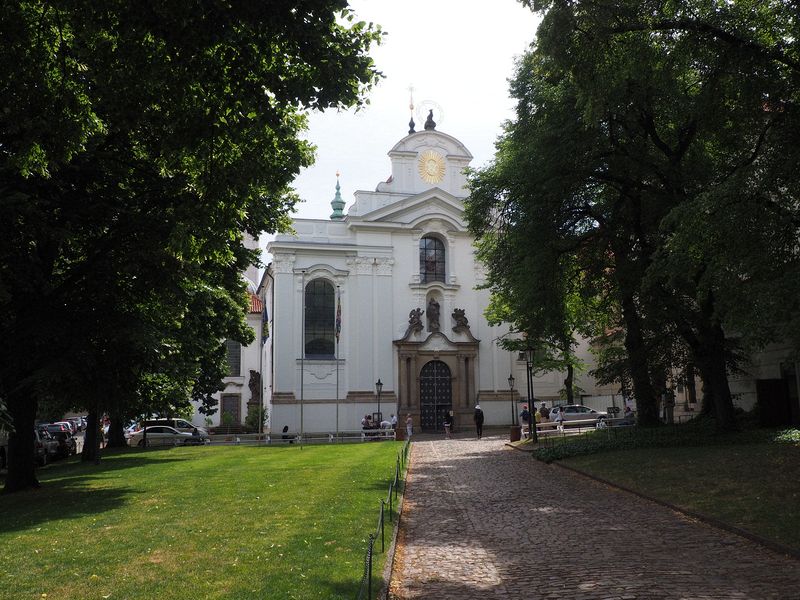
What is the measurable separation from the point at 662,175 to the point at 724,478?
10040 millimetres

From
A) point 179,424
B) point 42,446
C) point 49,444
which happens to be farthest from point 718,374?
point 179,424

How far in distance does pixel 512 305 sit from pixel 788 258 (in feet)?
39.1

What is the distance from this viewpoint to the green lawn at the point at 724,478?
11.1 meters

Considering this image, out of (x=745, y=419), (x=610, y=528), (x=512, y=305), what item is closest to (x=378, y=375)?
(x=512, y=305)

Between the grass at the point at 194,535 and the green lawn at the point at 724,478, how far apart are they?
5.59m

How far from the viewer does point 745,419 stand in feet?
91.6

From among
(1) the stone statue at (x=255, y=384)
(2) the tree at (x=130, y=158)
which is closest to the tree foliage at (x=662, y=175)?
(2) the tree at (x=130, y=158)

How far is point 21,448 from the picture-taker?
59.8 feet

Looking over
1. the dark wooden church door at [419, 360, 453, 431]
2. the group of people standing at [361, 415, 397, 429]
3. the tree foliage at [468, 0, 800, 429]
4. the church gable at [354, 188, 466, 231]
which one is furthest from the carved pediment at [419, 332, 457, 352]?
the tree foliage at [468, 0, 800, 429]

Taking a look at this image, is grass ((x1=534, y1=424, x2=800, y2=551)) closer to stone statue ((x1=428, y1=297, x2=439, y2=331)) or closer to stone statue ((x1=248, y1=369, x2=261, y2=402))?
stone statue ((x1=428, y1=297, x2=439, y2=331))

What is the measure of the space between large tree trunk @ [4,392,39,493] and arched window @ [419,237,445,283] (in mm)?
32448

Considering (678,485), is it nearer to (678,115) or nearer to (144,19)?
(678,115)

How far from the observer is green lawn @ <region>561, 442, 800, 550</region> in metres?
11.1

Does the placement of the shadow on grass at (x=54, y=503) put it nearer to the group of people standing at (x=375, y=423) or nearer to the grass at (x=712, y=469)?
the grass at (x=712, y=469)
